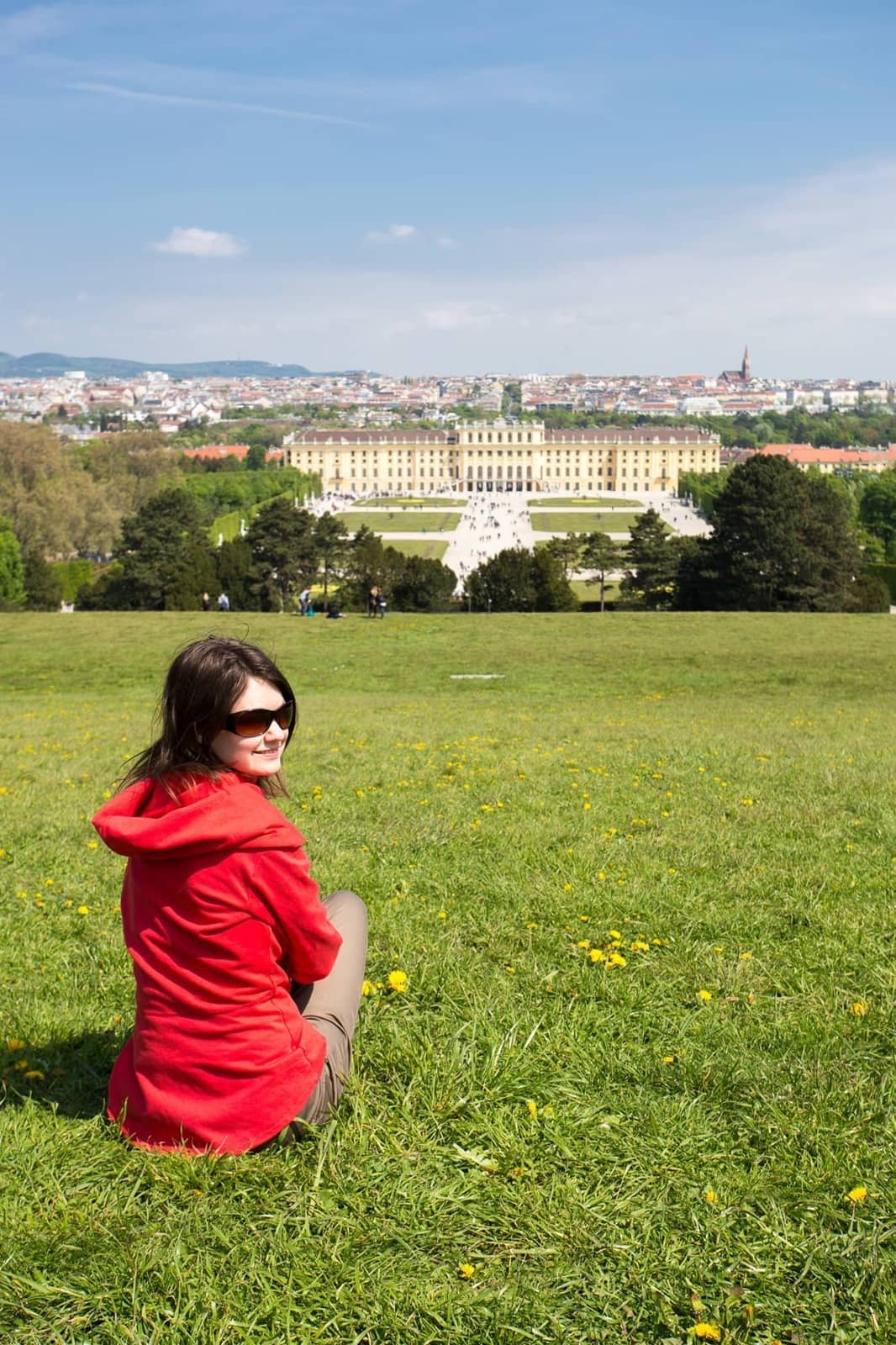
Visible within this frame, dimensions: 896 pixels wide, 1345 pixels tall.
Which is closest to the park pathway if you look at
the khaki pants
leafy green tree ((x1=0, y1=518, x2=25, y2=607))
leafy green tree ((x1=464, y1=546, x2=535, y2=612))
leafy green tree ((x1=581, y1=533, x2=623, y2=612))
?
leafy green tree ((x1=581, y1=533, x2=623, y2=612))

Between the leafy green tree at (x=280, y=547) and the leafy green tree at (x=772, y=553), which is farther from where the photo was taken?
the leafy green tree at (x=280, y=547)

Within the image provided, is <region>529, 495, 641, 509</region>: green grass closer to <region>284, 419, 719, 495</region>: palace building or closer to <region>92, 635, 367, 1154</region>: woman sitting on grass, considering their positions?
<region>284, 419, 719, 495</region>: palace building

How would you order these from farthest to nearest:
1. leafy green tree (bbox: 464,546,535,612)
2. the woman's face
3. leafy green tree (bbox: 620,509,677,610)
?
leafy green tree (bbox: 464,546,535,612) < leafy green tree (bbox: 620,509,677,610) < the woman's face

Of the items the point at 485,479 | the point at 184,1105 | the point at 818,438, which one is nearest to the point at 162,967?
the point at 184,1105

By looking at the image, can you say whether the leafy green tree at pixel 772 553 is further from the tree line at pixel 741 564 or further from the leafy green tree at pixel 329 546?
the leafy green tree at pixel 329 546

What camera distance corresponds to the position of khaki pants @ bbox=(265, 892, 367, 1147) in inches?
90.7

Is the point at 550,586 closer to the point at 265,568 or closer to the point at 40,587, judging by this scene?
the point at 265,568

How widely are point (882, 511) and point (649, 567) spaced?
29132mm

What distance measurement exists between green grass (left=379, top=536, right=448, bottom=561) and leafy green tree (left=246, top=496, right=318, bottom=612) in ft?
55.5

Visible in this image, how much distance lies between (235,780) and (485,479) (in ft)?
384

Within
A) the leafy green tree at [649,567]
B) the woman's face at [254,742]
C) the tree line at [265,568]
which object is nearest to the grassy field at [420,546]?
the tree line at [265,568]

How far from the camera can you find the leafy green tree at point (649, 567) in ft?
104

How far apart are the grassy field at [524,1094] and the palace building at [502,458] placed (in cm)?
11030

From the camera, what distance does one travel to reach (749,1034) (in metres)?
2.73
